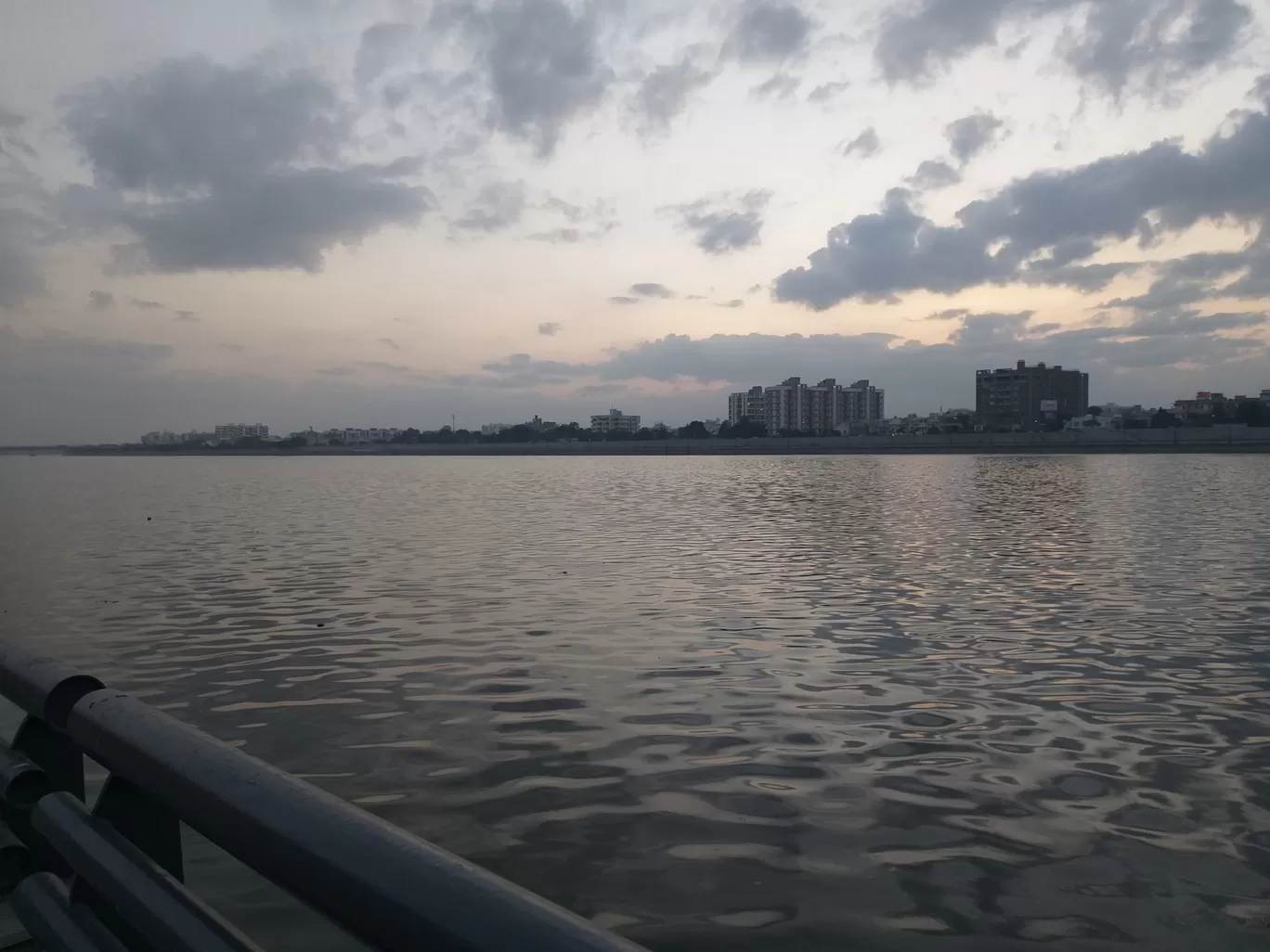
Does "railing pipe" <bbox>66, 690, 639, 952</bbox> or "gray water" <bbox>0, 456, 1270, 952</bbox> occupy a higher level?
"railing pipe" <bbox>66, 690, 639, 952</bbox>

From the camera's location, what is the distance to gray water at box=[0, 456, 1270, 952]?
5191 millimetres

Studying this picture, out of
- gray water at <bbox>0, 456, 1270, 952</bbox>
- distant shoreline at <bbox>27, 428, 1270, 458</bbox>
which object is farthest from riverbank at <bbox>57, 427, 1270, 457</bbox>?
gray water at <bbox>0, 456, 1270, 952</bbox>

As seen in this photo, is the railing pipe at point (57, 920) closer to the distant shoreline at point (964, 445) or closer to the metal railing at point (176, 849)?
the metal railing at point (176, 849)

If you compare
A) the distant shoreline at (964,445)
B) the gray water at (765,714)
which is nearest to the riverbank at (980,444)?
the distant shoreline at (964,445)

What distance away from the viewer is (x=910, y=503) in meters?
35.2

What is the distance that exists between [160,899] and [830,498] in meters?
38.3

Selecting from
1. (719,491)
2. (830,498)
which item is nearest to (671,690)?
(830,498)

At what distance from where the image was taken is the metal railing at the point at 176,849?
159cm

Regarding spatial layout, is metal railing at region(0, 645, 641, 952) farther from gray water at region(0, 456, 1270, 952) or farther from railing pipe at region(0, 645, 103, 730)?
gray water at region(0, 456, 1270, 952)

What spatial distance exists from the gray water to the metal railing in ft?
6.19

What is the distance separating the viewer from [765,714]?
835 cm

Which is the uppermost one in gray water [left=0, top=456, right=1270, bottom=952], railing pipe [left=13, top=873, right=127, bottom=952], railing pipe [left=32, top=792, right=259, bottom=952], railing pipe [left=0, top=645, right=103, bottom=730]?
railing pipe [left=0, top=645, right=103, bottom=730]

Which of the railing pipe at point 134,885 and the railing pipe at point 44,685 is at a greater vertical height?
the railing pipe at point 44,685

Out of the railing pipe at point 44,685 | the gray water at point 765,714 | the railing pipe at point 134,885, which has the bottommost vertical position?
the gray water at point 765,714
